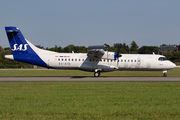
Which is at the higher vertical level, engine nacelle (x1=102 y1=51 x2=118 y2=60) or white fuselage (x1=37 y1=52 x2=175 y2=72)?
engine nacelle (x1=102 y1=51 x2=118 y2=60)

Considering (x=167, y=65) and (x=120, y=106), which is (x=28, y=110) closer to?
(x=120, y=106)

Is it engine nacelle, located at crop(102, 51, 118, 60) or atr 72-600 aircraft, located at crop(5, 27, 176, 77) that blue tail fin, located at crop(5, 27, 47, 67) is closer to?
atr 72-600 aircraft, located at crop(5, 27, 176, 77)

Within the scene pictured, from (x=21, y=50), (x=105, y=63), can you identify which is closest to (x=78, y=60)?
(x=105, y=63)

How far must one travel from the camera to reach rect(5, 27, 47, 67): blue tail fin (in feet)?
95.7

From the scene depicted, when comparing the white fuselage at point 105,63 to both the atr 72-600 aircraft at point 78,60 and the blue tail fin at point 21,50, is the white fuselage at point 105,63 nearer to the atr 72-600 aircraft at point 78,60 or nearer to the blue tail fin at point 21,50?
the atr 72-600 aircraft at point 78,60

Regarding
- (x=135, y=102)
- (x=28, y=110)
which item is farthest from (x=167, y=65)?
(x=28, y=110)

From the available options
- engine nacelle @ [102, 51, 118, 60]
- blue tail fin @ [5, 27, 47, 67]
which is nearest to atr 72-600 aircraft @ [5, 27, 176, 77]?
blue tail fin @ [5, 27, 47, 67]

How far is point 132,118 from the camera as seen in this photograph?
7.77 meters

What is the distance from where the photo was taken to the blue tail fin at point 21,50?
29156 mm

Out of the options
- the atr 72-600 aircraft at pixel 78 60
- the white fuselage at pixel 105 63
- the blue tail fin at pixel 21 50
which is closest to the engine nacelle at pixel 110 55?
the atr 72-600 aircraft at pixel 78 60

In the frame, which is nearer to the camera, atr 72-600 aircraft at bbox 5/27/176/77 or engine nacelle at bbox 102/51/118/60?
engine nacelle at bbox 102/51/118/60

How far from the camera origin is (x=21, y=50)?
29.3m

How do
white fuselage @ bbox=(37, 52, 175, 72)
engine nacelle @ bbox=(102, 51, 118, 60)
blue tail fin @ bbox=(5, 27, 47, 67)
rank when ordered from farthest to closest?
white fuselage @ bbox=(37, 52, 175, 72)
blue tail fin @ bbox=(5, 27, 47, 67)
engine nacelle @ bbox=(102, 51, 118, 60)

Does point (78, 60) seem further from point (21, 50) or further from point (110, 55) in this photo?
point (21, 50)
